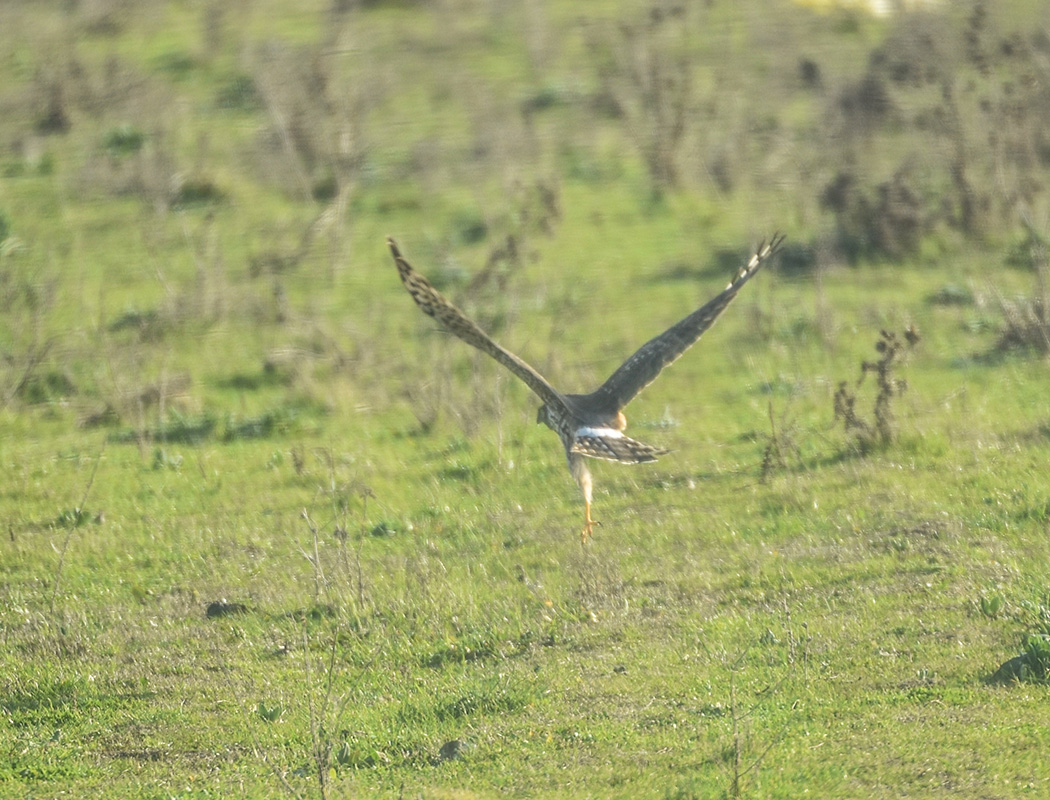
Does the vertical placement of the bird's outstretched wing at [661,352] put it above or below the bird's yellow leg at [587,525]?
above

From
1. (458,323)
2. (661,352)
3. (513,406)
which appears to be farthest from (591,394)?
(513,406)

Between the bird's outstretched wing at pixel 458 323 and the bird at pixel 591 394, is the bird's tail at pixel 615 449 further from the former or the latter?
the bird's outstretched wing at pixel 458 323

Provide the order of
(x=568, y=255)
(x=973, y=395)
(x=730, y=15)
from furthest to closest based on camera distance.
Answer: (x=730, y=15), (x=568, y=255), (x=973, y=395)

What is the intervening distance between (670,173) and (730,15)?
7958 mm

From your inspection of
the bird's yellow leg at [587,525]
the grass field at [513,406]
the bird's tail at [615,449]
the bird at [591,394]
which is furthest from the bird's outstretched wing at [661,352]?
the grass field at [513,406]

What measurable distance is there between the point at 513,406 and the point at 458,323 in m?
7.16

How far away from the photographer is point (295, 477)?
13.6 meters

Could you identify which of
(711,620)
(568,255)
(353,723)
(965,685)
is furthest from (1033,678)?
(568,255)

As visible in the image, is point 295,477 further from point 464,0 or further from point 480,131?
point 464,0

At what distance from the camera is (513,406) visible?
1565 centimetres

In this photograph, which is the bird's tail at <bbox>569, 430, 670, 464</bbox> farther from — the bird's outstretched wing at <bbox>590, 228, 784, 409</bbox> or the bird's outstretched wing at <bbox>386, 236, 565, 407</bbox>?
the bird's outstretched wing at <bbox>590, 228, 784, 409</bbox>

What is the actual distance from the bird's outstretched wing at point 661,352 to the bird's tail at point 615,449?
3.62 feet

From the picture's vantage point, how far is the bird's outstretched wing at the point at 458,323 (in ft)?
27.0

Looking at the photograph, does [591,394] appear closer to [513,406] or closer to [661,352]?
[661,352]
